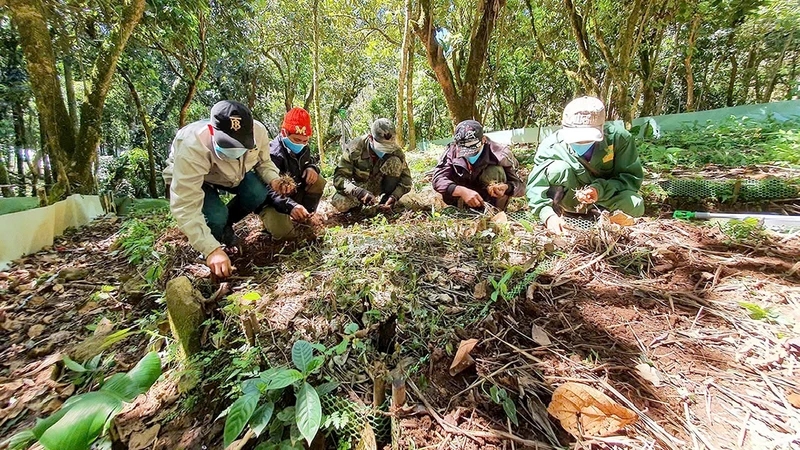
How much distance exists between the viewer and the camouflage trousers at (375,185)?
3.29 meters

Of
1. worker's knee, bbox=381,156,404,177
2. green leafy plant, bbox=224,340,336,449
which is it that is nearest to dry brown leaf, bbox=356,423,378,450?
green leafy plant, bbox=224,340,336,449

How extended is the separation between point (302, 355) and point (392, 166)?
244 centimetres

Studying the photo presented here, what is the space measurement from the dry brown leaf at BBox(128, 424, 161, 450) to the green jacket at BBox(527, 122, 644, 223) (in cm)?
239

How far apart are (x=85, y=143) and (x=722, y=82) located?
21472mm

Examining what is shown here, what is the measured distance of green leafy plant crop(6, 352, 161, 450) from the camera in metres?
0.98

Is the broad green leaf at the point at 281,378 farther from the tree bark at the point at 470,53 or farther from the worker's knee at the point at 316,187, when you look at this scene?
the tree bark at the point at 470,53

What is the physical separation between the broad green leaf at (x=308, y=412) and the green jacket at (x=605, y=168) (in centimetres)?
193

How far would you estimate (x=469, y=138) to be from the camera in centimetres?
291

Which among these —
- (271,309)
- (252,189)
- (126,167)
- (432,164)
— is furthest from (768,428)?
(126,167)

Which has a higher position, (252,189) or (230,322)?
(252,189)

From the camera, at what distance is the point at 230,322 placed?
1.60 metres

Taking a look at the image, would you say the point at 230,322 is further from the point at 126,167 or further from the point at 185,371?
the point at 126,167

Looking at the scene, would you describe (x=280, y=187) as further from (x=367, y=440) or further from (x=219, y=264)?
(x=367, y=440)

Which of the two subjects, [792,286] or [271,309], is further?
[271,309]
